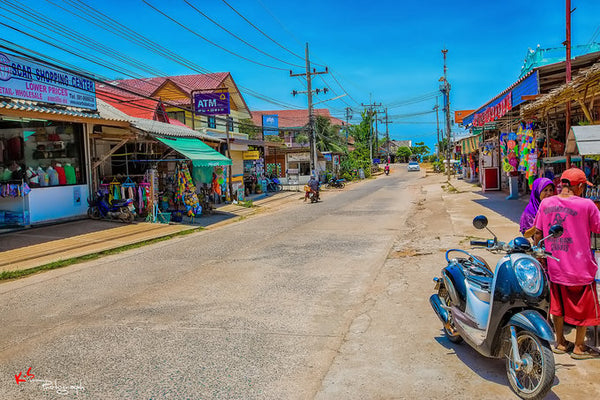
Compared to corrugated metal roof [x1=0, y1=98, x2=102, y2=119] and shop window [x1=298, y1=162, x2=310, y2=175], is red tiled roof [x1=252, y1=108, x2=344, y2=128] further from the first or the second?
corrugated metal roof [x1=0, y1=98, x2=102, y2=119]

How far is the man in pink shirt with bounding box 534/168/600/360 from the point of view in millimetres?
4062

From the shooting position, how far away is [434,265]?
27.8 feet

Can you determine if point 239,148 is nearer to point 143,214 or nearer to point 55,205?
point 143,214

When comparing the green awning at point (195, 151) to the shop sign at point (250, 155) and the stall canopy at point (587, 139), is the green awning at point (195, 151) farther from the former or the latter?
the stall canopy at point (587, 139)

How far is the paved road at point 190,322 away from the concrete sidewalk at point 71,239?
110 cm

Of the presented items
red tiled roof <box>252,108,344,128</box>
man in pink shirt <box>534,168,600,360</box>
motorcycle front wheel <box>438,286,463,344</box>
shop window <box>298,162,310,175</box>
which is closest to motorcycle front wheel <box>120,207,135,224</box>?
motorcycle front wheel <box>438,286,463,344</box>

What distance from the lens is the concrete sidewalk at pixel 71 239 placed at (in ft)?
33.3

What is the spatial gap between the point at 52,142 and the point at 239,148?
12.9 meters

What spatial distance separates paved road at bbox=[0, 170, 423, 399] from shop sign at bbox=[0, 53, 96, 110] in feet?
17.9

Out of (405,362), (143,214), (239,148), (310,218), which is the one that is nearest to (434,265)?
(405,362)

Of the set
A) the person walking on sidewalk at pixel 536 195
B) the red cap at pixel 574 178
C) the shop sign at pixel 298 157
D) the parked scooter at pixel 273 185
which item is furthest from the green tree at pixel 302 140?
the red cap at pixel 574 178

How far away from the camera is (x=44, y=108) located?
42.2 feet

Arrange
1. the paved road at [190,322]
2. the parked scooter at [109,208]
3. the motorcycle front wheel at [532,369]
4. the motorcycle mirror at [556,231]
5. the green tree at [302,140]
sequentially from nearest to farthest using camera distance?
the motorcycle front wheel at [532,369], the motorcycle mirror at [556,231], the paved road at [190,322], the parked scooter at [109,208], the green tree at [302,140]

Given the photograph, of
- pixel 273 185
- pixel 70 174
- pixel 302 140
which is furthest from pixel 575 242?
pixel 302 140
